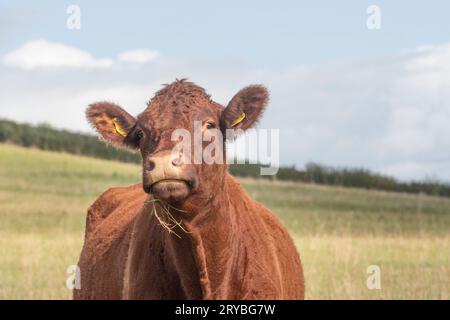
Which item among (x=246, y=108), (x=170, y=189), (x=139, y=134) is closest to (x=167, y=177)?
(x=170, y=189)

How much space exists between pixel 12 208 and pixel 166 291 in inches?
1556

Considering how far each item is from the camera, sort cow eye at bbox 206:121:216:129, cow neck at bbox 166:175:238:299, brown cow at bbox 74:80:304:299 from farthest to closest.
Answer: cow neck at bbox 166:175:238:299 → cow eye at bbox 206:121:216:129 → brown cow at bbox 74:80:304:299

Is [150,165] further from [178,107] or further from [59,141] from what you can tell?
[59,141]

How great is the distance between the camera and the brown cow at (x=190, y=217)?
23.1ft

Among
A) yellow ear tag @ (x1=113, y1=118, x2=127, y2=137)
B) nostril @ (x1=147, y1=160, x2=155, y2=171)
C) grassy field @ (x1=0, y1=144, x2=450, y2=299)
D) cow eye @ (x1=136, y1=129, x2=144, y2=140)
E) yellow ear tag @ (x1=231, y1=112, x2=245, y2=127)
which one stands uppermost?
yellow ear tag @ (x1=231, y1=112, x2=245, y2=127)

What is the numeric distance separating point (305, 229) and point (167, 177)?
31.5 metres

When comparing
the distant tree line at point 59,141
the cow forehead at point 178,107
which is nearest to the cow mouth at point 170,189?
the cow forehead at point 178,107

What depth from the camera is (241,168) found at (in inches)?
2447

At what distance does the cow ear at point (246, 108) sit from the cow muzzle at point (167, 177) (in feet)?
3.15

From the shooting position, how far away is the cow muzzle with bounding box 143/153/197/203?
6.70 meters

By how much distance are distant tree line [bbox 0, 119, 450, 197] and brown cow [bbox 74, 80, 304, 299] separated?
3970cm

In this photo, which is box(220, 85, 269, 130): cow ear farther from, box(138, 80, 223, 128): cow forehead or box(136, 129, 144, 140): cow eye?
box(136, 129, 144, 140): cow eye

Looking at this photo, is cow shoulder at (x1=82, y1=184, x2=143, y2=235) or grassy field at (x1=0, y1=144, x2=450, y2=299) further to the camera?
grassy field at (x1=0, y1=144, x2=450, y2=299)

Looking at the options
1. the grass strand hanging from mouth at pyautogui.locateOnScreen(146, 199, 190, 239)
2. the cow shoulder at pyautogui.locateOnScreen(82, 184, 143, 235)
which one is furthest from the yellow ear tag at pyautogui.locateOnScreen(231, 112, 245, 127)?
the cow shoulder at pyautogui.locateOnScreen(82, 184, 143, 235)
